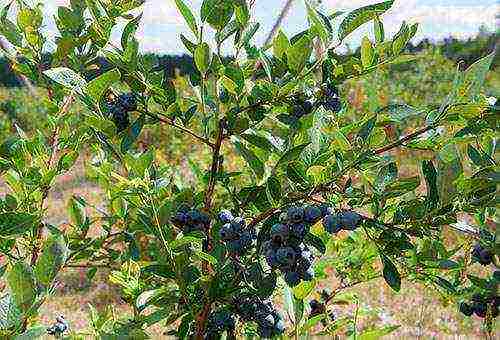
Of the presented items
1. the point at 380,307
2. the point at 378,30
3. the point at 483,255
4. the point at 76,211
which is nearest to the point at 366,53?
the point at 378,30

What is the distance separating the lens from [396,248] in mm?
1089

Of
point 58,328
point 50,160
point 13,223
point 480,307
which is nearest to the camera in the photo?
point 13,223

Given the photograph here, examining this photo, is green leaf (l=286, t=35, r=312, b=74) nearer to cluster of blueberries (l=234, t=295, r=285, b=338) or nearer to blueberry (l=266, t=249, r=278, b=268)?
blueberry (l=266, t=249, r=278, b=268)

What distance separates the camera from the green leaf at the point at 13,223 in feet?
2.88

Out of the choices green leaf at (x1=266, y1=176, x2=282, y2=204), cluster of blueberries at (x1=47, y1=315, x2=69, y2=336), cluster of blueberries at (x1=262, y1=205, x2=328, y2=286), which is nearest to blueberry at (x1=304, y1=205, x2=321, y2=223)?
cluster of blueberries at (x1=262, y1=205, x2=328, y2=286)

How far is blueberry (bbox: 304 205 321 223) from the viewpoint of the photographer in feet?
3.31

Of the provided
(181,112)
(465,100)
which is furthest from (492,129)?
(181,112)

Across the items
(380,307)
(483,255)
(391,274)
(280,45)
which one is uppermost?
(280,45)

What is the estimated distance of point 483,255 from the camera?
4.42ft

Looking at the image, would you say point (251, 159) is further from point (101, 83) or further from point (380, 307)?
point (380, 307)

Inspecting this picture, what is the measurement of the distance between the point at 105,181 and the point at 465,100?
0.67 meters

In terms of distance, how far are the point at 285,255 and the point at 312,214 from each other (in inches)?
2.6

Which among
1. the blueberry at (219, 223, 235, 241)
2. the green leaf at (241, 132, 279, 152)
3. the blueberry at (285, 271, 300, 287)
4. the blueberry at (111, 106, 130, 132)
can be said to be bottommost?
the blueberry at (285, 271, 300, 287)

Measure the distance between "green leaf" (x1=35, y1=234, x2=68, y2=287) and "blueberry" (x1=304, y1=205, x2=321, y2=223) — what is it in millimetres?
359
